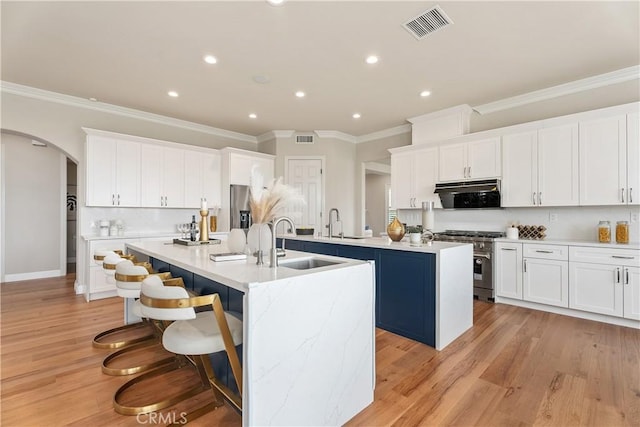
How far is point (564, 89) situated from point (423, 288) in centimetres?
335

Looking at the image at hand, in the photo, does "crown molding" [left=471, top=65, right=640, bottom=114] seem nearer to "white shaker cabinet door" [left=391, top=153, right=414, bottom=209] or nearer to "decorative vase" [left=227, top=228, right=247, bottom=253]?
"white shaker cabinet door" [left=391, top=153, right=414, bottom=209]

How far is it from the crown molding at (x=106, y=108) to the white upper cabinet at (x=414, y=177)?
3321mm

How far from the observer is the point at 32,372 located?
2.25 metres

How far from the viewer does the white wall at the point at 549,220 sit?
3.58 meters

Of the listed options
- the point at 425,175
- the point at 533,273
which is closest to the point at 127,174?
the point at 425,175

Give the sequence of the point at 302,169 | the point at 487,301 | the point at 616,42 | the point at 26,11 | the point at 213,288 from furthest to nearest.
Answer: the point at 302,169 < the point at 487,301 < the point at 616,42 < the point at 26,11 < the point at 213,288

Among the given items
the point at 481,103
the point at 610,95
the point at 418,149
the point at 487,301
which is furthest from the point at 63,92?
the point at 610,95

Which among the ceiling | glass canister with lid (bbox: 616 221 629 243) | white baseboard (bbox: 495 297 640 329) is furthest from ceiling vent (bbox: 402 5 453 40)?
white baseboard (bbox: 495 297 640 329)

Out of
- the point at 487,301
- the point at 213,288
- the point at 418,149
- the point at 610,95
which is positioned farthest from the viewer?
the point at 418,149

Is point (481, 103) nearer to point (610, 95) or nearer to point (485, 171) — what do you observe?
point (485, 171)

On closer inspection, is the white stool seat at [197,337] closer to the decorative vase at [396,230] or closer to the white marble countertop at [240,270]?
the white marble countertop at [240,270]

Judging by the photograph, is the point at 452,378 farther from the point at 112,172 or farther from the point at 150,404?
the point at 112,172

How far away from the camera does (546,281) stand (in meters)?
3.60

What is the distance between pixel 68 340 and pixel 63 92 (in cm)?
334
